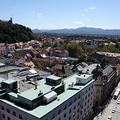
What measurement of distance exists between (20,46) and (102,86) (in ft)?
316

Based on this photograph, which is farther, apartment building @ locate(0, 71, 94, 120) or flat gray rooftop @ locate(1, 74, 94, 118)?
apartment building @ locate(0, 71, 94, 120)

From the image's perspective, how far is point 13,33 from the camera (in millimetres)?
170375

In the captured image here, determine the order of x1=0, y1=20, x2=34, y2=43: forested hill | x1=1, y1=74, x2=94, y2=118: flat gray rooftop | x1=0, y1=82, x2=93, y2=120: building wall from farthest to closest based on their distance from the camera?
x1=0, y1=20, x2=34, y2=43: forested hill → x1=0, y1=82, x2=93, y2=120: building wall → x1=1, y1=74, x2=94, y2=118: flat gray rooftop

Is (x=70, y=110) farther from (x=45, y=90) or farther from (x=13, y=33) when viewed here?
(x=13, y=33)

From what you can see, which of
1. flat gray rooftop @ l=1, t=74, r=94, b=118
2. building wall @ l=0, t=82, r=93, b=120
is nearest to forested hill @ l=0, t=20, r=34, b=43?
building wall @ l=0, t=82, r=93, b=120

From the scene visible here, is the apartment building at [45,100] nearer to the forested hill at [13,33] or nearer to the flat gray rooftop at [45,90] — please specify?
the flat gray rooftop at [45,90]

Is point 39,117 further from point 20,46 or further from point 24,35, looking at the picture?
point 24,35

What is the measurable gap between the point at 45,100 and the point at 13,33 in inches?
5364

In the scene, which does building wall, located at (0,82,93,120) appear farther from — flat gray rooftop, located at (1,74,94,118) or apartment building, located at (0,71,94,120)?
flat gray rooftop, located at (1,74,94,118)

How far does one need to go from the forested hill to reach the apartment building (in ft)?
386

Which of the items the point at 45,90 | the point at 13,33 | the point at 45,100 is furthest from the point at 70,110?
the point at 13,33

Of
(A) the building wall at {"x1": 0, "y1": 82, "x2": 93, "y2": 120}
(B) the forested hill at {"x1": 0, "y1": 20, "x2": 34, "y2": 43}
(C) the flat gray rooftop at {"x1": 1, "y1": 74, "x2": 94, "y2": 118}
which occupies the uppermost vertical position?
(B) the forested hill at {"x1": 0, "y1": 20, "x2": 34, "y2": 43}

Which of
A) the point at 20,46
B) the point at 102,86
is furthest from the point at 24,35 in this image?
the point at 102,86

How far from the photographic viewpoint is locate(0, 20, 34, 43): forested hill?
164 meters
